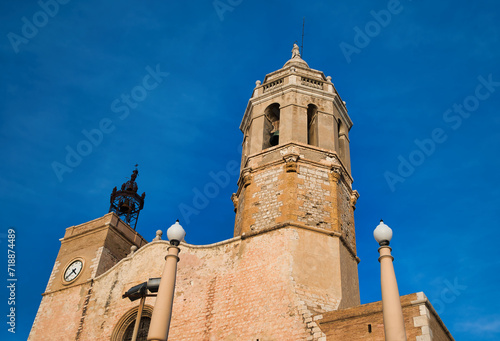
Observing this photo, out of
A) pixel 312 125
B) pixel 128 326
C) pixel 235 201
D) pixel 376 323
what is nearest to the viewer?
pixel 376 323

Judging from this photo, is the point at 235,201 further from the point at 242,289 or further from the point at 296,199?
the point at 242,289

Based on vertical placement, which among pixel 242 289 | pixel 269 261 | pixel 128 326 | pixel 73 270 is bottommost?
pixel 128 326

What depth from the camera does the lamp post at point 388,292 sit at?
376 inches

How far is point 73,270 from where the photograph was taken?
23.4 metres

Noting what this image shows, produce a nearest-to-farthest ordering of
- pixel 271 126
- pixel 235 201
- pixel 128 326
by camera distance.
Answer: pixel 128 326 → pixel 235 201 → pixel 271 126

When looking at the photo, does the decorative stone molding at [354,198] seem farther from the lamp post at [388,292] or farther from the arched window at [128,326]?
the lamp post at [388,292]

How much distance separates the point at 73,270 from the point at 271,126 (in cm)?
1117

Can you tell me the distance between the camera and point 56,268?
24.0 metres

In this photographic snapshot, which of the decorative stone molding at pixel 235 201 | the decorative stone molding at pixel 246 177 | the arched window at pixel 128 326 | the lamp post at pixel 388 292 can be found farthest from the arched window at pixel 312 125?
the lamp post at pixel 388 292

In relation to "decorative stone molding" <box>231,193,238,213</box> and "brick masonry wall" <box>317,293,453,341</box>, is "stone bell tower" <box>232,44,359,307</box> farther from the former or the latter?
"brick masonry wall" <box>317,293,453,341</box>

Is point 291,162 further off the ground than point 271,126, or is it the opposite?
point 271,126

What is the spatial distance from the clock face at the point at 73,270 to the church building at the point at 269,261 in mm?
62

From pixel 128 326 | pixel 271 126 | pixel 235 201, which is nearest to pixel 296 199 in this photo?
pixel 235 201

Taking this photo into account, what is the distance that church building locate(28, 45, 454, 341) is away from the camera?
15.8 meters
